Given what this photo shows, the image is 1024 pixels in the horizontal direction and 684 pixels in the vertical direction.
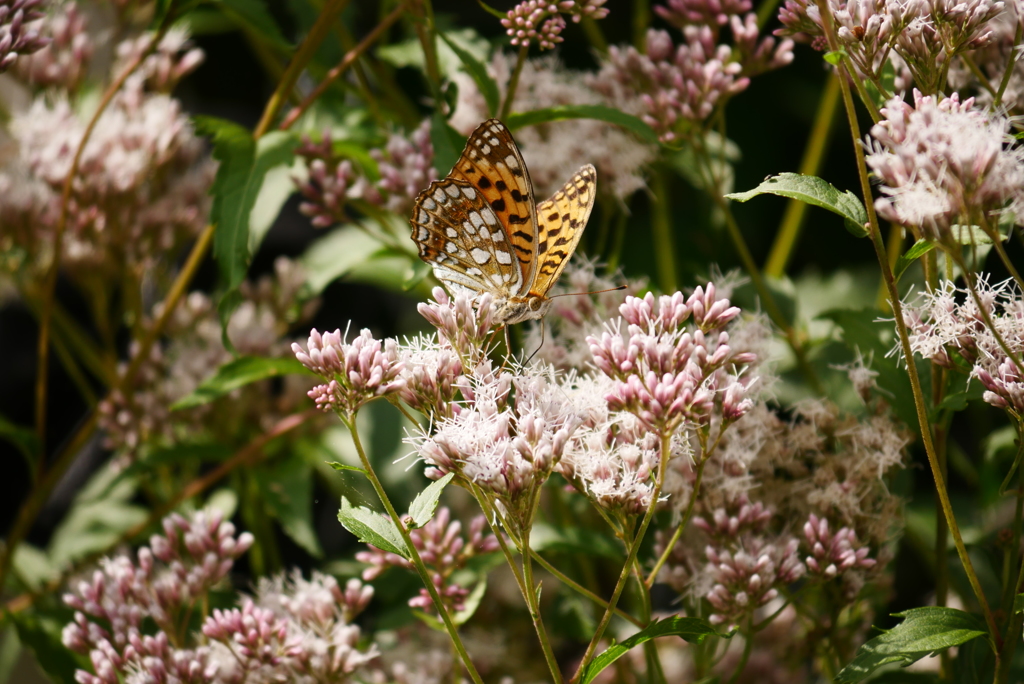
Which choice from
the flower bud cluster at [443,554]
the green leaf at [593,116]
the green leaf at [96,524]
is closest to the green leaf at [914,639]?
the flower bud cluster at [443,554]

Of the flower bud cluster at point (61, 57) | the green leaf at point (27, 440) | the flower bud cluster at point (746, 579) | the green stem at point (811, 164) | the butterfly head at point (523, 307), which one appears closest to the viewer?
the flower bud cluster at point (746, 579)

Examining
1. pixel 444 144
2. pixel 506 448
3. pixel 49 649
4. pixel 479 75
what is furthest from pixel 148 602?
pixel 479 75

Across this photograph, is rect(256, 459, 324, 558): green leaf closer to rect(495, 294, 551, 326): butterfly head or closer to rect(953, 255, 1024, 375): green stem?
rect(495, 294, 551, 326): butterfly head

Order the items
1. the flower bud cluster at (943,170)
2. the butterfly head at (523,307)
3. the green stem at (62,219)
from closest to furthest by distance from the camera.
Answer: the flower bud cluster at (943,170)
the butterfly head at (523,307)
the green stem at (62,219)

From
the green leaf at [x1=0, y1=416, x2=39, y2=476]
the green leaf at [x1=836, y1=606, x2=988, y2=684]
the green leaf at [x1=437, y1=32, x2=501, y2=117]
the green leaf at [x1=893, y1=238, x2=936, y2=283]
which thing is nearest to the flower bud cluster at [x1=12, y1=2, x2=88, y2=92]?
the green leaf at [x1=0, y1=416, x2=39, y2=476]

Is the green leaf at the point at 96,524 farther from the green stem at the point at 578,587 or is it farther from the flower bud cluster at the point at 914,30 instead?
the flower bud cluster at the point at 914,30

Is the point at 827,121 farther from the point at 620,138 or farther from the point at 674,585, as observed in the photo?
the point at 674,585
